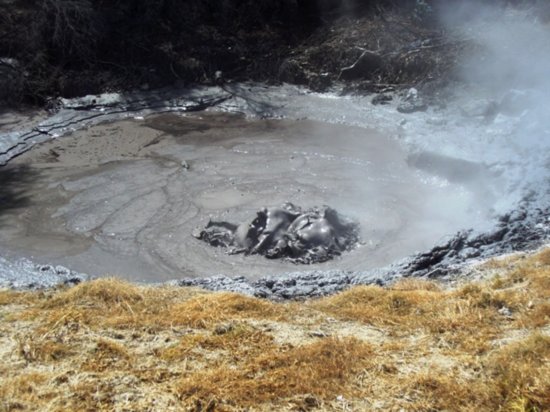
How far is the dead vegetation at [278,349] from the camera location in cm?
434

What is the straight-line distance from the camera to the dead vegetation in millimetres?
4344

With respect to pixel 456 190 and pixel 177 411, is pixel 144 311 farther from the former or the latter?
pixel 456 190

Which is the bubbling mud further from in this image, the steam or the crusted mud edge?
the steam

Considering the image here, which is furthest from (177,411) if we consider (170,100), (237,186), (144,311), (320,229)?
(170,100)

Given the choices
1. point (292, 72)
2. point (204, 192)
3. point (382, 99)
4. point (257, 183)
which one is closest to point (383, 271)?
point (257, 183)

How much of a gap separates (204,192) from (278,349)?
694cm

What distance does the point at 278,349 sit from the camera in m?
5.14

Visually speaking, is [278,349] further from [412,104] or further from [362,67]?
[362,67]

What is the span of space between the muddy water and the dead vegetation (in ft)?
9.98

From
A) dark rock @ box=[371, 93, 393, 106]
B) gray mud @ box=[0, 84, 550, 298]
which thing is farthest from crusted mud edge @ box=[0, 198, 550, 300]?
dark rock @ box=[371, 93, 393, 106]

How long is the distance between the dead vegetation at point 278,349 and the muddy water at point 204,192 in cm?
304

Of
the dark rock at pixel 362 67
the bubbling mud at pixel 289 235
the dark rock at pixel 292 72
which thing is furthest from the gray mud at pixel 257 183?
the dark rock at pixel 362 67

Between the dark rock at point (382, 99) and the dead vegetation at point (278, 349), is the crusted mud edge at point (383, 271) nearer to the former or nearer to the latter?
the dead vegetation at point (278, 349)

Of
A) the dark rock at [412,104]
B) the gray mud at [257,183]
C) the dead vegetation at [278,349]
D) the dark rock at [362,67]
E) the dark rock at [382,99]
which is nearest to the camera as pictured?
the dead vegetation at [278,349]
